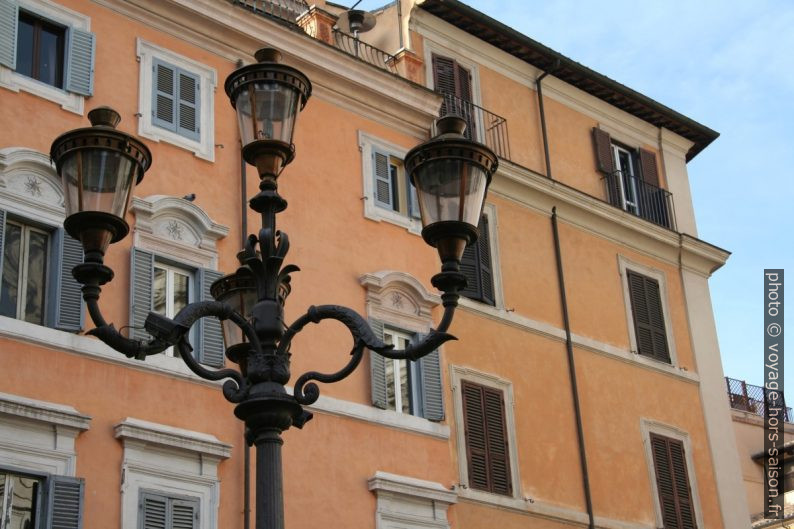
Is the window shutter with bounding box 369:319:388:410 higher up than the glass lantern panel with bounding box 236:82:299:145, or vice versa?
the window shutter with bounding box 369:319:388:410

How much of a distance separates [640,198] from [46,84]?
38.4ft

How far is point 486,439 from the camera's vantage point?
1856 centimetres

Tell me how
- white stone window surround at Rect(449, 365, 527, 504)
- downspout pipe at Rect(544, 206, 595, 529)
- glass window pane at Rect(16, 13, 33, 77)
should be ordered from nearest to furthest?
glass window pane at Rect(16, 13, 33, 77), white stone window surround at Rect(449, 365, 527, 504), downspout pipe at Rect(544, 206, 595, 529)

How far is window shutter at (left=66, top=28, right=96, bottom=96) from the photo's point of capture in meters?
15.6

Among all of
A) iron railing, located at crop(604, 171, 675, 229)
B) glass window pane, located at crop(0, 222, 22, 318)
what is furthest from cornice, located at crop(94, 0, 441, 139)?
iron railing, located at crop(604, 171, 675, 229)

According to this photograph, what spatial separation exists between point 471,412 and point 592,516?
247 cm

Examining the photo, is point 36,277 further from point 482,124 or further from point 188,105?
point 482,124

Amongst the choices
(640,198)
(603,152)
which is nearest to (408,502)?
(603,152)

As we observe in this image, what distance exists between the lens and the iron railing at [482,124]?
21.1 meters

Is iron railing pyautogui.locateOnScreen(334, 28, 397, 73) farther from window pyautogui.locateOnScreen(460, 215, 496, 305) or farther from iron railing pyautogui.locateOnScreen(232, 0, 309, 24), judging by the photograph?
window pyautogui.locateOnScreen(460, 215, 496, 305)

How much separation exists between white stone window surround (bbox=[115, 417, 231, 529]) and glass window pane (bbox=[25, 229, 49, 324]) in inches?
56.9

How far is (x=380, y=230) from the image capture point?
1816 centimetres

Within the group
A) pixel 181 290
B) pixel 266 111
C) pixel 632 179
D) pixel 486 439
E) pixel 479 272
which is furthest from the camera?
pixel 632 179

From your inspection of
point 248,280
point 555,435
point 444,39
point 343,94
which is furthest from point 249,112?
point 444,39
